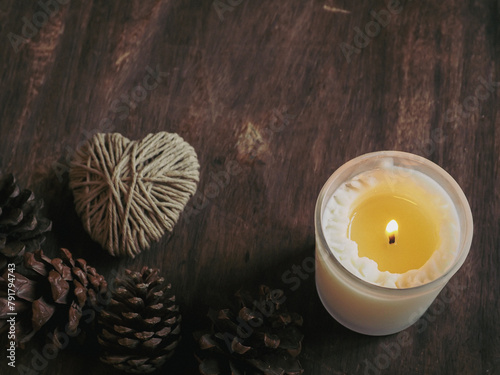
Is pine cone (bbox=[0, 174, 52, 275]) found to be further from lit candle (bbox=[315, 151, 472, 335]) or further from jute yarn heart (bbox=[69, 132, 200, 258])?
lit candle (bbox=[315, 151, 472, 335])

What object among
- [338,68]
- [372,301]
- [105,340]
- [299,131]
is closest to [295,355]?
[372,301]

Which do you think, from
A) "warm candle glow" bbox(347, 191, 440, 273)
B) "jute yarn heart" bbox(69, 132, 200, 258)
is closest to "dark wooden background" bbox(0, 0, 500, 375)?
"jute yarn heart" bbox(69, 132, 200, 258)

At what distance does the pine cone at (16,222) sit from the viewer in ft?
2.73

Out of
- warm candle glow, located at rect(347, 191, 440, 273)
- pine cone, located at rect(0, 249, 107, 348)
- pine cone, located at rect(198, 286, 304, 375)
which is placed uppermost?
warm candle glow, located at rect(347, 191, 440, 273)

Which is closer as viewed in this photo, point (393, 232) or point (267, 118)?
point (393, 232)

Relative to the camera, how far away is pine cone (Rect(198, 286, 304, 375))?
754 mm

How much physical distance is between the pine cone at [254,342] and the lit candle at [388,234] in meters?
0.08

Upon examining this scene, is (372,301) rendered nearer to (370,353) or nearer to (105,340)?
(370,353)

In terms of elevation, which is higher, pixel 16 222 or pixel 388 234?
pixel 388 234

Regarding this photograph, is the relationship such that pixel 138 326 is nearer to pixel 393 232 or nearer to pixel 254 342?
pixel 254 342

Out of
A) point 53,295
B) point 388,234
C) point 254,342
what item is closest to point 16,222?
point 53,295

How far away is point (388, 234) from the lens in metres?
0.76

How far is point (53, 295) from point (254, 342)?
0.25m

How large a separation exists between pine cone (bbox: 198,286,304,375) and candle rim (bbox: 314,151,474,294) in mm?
111
